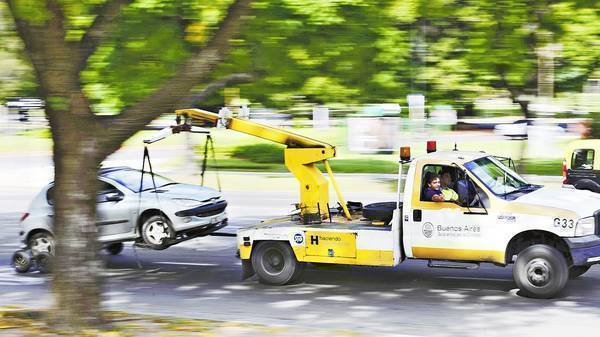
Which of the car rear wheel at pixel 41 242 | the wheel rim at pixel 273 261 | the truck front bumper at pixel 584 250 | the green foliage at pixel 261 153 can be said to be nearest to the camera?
the truck front bumper at pixel 584 250

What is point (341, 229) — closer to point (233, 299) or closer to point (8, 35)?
point (233, 299)

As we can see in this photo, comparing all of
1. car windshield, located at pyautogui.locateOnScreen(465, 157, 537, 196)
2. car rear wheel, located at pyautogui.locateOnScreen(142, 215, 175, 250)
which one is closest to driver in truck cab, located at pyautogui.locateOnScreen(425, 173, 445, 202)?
car windshield, located at pyautogui.locateOnScreen(465, 157, 537, 196)

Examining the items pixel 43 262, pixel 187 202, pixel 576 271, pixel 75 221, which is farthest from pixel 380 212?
pixel 43 262

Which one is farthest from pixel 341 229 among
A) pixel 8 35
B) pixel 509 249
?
pixel 8 35

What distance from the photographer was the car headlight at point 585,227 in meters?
10.3

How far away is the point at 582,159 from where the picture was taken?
1739 cm

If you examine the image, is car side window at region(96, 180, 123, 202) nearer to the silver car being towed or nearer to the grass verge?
the silver car being towed

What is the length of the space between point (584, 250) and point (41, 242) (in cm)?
878

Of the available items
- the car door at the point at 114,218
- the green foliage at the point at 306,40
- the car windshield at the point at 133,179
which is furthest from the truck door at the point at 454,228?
the car windshield at the point at 133,179

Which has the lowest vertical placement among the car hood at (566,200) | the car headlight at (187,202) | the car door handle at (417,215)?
the car door handle at (417,215)

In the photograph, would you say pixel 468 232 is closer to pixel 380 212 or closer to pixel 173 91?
Result: pixel 380 212

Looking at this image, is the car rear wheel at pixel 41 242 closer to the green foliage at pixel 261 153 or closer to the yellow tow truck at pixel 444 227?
the yellow tow truck at pixel 444 227

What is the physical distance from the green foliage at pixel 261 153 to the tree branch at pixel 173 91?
81.3ft

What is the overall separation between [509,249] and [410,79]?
480 centimetres
